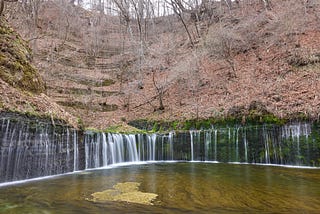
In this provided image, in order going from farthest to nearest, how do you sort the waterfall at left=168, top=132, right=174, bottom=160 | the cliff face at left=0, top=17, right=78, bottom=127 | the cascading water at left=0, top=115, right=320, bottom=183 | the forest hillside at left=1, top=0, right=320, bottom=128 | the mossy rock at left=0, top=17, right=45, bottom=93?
the waterfall at left=168, top=132, right=174, bottom=160 → the forest hillside at left=1, top=0, right=320, bottom=128 → the mossy rock at left=0, top=17, right=45, bottom=93 → the cliff face at left=0, top=17, right=78, bottom=127 → the cascading water at left=0, top=115, right=320, bottom=183

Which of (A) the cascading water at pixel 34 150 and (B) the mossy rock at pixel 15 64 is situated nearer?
(A) the cascading water at pixel 34 150

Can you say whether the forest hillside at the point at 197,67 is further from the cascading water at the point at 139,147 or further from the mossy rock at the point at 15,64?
the mossy rock at the point at 15,64

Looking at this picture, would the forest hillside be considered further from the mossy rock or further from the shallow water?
the shallow water

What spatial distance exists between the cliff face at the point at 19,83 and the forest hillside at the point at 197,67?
2763mm

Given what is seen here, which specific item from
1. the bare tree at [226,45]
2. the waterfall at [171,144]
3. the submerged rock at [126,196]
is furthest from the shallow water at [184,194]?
the bare tree at [226,45]

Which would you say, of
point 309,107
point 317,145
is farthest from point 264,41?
point 317,145

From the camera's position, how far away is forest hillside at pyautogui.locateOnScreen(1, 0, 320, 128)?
13.2 meters

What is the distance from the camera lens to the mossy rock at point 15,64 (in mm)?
8383

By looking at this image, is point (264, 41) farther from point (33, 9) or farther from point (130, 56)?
point (33, 9)

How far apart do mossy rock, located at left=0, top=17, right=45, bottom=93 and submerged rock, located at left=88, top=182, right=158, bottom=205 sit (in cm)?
528

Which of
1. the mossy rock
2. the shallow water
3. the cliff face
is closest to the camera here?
the shallow water

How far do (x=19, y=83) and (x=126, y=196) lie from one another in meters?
5.98

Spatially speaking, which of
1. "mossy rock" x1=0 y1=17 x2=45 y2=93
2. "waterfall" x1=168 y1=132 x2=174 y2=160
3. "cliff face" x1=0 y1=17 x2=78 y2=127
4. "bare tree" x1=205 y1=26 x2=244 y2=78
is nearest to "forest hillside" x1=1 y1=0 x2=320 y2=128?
"bare tree" x1=205 y1=26 x2=244 y2=78

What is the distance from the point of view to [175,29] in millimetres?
33781
